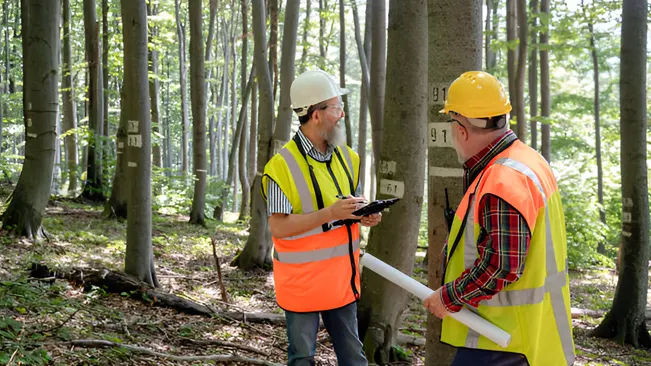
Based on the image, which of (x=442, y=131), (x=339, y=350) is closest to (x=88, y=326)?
(x=339, y=350)

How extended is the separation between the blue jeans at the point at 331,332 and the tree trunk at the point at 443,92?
50 centimetres

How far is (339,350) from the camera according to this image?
354 cm

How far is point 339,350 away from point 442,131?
1.52m

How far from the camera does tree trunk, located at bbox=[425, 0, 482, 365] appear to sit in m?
3.54

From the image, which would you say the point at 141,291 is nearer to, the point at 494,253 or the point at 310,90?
the point at 310,90

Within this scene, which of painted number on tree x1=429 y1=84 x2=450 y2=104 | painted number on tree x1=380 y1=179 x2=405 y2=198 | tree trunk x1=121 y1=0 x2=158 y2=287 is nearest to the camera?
painted number on tree x1=429 y1=84 x2=450 y2=104

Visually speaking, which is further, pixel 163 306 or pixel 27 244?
pixel 27 244

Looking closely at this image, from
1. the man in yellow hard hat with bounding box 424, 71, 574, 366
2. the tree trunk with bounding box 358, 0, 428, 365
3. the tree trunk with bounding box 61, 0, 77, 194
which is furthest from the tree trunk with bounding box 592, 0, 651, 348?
the tree trunk with bounding box 61, 0, 77, 194

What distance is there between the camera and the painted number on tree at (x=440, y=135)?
11.8 ft

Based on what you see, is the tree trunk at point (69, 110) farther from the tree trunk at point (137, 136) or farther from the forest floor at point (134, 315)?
the tree trunk at point (137, 136)

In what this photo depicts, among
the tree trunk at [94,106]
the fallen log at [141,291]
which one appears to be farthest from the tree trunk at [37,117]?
the tree trunk at [94,106]

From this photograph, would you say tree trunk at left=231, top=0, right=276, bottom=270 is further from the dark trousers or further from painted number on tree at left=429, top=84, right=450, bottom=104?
the dark trousers

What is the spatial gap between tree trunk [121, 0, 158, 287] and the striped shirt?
4160 millimetres

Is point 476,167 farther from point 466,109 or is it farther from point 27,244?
point 27,244
